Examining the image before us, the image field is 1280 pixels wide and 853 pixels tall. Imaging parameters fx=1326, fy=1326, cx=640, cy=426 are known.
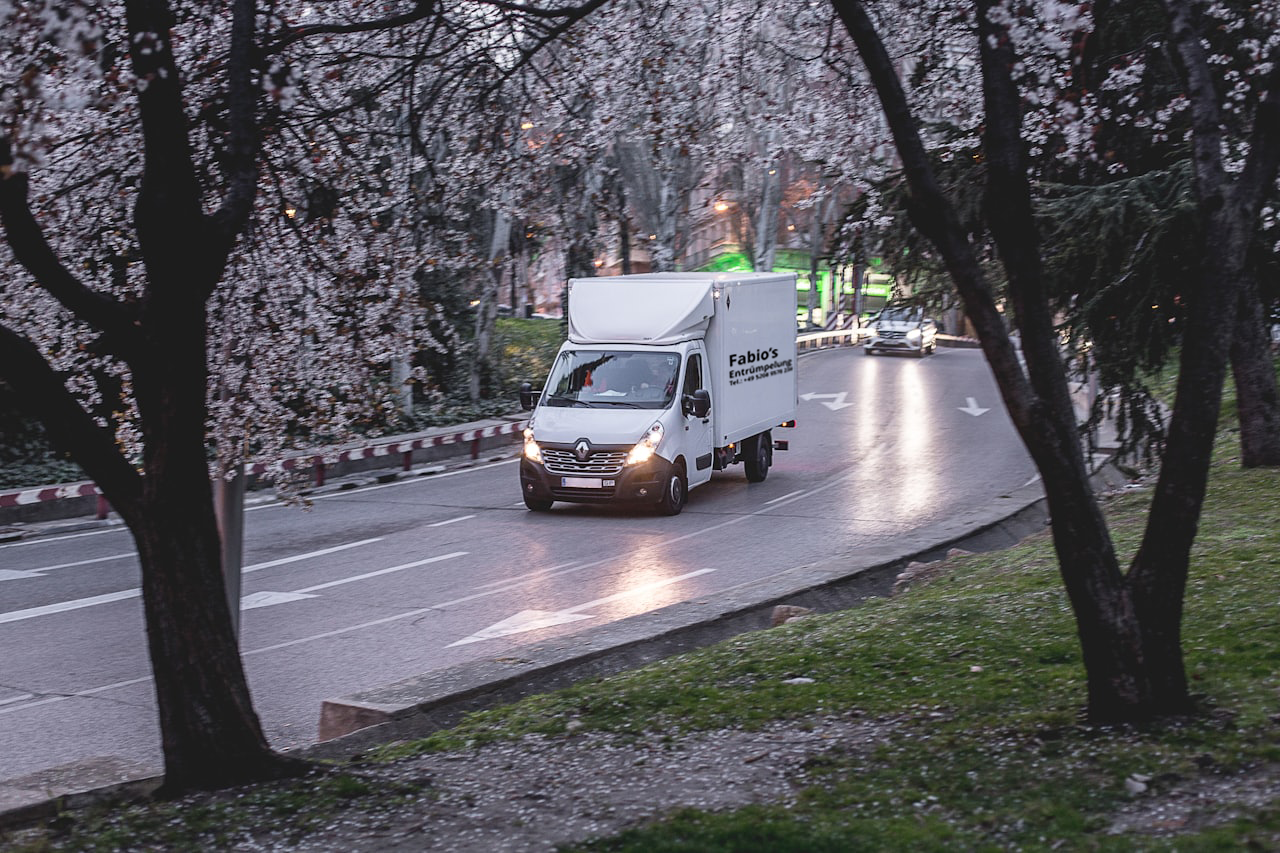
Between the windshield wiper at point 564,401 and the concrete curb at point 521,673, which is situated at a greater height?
the windshield wiper at point 564,401

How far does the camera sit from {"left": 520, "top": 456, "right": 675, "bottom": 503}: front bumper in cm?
1731

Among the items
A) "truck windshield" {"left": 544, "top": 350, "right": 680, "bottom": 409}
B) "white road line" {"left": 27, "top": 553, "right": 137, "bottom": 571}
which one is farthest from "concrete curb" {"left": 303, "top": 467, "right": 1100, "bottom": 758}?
"white road line" {"left": 27, "top": 553, "right": 137, "bottom": 571}

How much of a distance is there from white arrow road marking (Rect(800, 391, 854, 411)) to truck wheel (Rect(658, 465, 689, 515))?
14.5 m

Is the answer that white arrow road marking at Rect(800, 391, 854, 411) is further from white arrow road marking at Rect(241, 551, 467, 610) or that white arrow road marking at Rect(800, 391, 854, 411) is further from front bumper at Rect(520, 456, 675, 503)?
white arrow road marking at Rect(241, 551, 467, 610)

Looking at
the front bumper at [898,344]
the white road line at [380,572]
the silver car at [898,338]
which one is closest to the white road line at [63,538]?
the white road line at [380,572]

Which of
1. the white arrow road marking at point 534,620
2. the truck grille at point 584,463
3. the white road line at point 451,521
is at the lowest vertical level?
the white arrow road marking at point 534,620

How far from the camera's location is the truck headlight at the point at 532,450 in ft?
58.1

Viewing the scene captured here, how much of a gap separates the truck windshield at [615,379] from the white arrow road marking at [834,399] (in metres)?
14.3

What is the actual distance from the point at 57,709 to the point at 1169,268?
1156 centimetres

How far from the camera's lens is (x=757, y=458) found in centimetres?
2086

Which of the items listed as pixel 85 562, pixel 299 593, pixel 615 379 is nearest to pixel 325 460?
pixel 615 379

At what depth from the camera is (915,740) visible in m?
6.36

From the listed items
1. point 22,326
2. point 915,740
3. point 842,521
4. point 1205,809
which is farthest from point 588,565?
point 1205,809

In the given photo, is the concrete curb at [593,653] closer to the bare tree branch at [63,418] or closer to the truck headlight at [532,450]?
the bare tree branch at [63,418]
